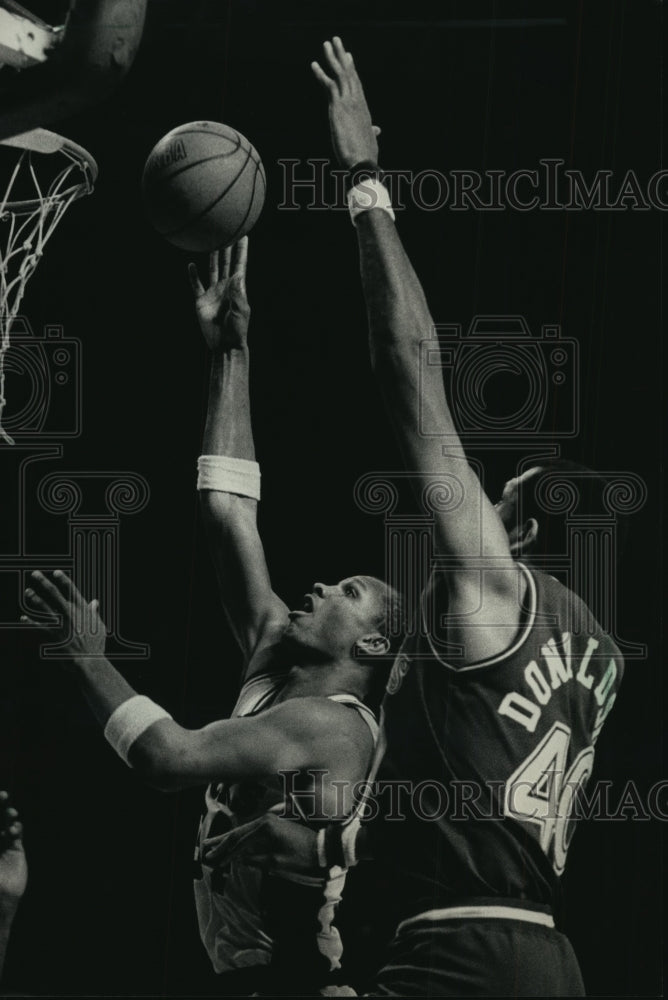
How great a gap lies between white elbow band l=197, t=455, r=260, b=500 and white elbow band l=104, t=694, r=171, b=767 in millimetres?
915

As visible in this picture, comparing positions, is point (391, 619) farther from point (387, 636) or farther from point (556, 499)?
point (556, 499)

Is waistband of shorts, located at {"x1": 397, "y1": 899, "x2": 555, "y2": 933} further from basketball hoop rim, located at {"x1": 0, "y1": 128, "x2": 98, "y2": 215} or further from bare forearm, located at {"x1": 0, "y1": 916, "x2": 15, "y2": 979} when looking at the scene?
basketball hoop rim, located at {"x1": 0, "y1": 128, "x2": 98, "y2": 215}

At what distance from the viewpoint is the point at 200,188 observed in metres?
3.83

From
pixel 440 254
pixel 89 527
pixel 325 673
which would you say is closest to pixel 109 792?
pixel 89 527

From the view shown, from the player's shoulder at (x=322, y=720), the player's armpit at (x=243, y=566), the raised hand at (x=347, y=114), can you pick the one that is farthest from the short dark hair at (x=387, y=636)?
the raised hand at (x=347, y=114)

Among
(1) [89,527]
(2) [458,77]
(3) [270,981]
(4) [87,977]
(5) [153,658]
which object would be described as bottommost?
(4) [87,977]

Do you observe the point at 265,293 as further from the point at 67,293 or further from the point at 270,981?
the point at 270,981

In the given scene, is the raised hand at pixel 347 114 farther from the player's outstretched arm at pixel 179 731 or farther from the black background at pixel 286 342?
the black background at pixel 286 342

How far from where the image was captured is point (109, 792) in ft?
16.3

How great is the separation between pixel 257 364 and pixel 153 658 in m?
1.21

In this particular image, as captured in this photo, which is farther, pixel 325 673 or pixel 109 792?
pixel 109 792

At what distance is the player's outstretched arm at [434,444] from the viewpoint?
9.09 feet

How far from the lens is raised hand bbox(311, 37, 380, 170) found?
300cm

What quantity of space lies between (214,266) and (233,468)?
71cm
